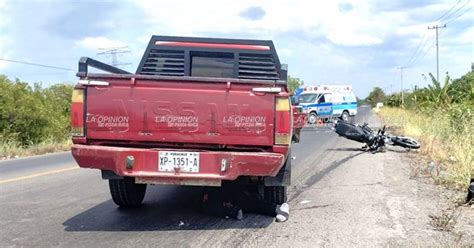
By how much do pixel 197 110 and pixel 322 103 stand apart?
32.6 meters

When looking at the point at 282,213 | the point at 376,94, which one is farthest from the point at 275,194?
the point at 376,94

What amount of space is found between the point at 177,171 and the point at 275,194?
1.59 meters

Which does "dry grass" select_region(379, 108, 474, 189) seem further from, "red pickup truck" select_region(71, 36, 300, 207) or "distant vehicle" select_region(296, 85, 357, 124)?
"distant vehicle" select_region(296, 85, 357, 124)

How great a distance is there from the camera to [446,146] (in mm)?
13102

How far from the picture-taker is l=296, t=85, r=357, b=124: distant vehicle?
37.4 meters

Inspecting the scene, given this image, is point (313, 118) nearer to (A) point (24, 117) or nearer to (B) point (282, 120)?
(A) point (24, 117)

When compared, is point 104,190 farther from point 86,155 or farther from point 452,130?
point 452,130

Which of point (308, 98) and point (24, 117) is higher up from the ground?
point (308, 98)

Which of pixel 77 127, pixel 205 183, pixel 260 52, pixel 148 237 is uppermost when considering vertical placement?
pixel 260 52

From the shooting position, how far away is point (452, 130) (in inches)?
552

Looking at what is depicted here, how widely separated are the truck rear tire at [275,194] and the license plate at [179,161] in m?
1.38

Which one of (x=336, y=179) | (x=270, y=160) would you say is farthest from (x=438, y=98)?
(x=270, y=160)

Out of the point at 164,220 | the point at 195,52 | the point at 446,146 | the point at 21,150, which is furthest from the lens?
the point at 21,150

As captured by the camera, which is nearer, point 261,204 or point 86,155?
point 86,155
